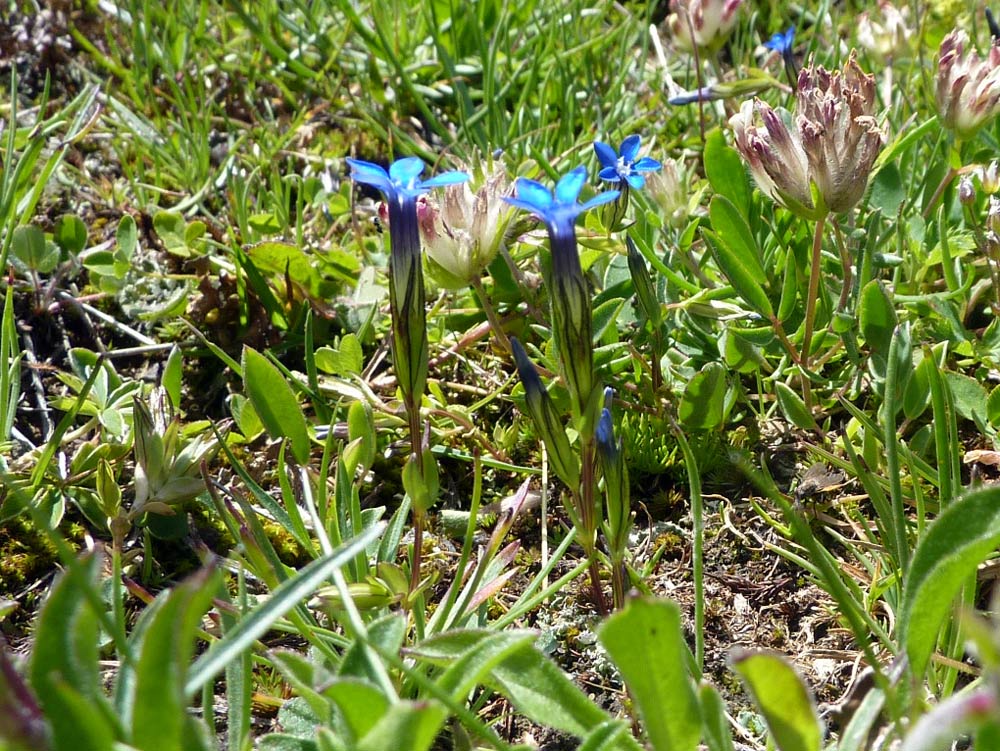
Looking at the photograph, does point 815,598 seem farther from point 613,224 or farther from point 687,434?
point 613,224

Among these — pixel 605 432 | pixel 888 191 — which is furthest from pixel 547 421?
pixel 888 191

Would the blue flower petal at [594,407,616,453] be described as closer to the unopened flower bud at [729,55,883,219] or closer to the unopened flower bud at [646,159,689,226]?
the unopened flower bud at [729,55,883,219]

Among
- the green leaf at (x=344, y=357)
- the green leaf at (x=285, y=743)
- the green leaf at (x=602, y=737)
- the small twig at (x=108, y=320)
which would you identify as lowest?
the green leaf at (x=285, y=743)

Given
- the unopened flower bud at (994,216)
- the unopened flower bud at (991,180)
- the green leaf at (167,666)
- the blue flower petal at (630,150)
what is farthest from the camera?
the unopened flower bud at (991,180)

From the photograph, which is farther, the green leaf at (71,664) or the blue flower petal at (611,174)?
the blue flower petal at (611,174)

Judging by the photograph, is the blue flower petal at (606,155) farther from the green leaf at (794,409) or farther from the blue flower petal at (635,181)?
the green leaf at (794,409)

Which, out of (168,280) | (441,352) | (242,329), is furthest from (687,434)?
(168,280)

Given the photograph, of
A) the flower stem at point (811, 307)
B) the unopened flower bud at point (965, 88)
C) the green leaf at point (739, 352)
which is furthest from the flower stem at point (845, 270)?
the unopened flower bud at point (965, 88)

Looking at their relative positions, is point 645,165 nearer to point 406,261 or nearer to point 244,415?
point 406,261

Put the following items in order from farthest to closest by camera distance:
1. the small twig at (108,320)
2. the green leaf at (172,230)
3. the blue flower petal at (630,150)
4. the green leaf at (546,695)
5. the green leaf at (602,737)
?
the green leaf at (172,230), the small twig at (108,320), the blue flower petal at (630,150), the green leaf at (546,695), the green leaf at (602,737)
